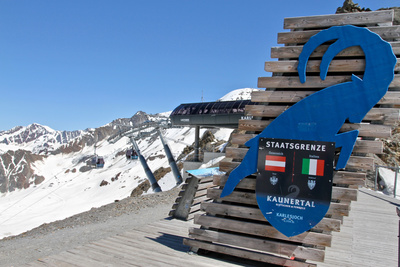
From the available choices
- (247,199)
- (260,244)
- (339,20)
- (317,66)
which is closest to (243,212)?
(247,199)

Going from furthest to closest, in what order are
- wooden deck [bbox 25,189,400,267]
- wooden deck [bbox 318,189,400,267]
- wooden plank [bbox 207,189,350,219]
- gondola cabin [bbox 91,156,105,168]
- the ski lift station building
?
gondola cabin [bbox 91,156,105,168]
the ski lift station building
wooden deck [bbox 318,189,400,267]
wooden deck [bbox 25,189,400,267]
wooden plank [bbox 207,189,350,219]

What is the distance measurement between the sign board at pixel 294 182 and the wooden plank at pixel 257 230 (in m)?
0.08

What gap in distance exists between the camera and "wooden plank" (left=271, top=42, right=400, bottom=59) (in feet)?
14.7

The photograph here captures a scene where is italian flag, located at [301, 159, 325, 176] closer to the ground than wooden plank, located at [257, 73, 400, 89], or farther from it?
closer to the ground

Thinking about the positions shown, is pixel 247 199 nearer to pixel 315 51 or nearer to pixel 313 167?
pixel 313 167

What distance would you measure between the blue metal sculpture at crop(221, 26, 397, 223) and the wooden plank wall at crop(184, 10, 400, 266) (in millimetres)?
108

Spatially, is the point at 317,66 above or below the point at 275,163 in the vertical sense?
above

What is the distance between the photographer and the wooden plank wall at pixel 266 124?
452cm

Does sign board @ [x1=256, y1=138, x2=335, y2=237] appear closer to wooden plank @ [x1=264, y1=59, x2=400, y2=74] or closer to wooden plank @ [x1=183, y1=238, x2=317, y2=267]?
wooden plank @ [x1=183, y1=238, x2=317, y2=267]

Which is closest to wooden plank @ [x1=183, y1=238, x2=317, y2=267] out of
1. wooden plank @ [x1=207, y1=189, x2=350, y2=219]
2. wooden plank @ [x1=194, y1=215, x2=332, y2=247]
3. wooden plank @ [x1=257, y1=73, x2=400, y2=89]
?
wooden plank @ [x1=194, y1=215, x2=332, y2=247]

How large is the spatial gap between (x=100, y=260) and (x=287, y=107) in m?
3.50

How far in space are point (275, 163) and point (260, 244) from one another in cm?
118

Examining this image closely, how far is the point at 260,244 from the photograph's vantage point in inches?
192

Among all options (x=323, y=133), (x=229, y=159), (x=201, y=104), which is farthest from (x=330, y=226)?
(x=201, y=104)
